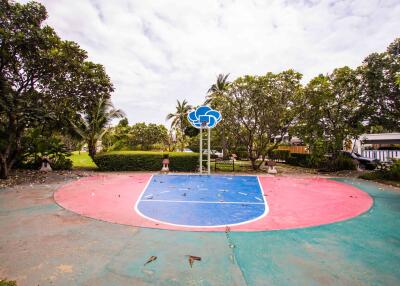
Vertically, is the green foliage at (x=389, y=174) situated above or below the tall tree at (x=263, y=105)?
below

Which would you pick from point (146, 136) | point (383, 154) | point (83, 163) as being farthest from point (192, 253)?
point (146, 136)

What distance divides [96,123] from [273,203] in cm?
1595

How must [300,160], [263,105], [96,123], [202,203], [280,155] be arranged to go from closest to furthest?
[202,203] < [263,105] < [96,123] < [300,160] < [280,155]

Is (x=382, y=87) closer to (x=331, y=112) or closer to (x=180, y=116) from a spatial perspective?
(x=331, y=112)

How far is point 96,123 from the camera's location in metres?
20.0

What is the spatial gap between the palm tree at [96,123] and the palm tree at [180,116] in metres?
17.2

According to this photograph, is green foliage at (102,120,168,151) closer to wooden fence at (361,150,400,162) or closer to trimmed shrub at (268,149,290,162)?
trimmed shrub at (268,149,290,162)

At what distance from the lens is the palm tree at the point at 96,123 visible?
19.5 m

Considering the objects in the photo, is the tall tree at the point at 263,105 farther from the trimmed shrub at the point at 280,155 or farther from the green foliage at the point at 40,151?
the green foliage at the point at 40,151

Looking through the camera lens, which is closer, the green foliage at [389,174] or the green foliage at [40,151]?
the green foliage at [389,174]

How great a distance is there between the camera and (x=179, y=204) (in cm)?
857

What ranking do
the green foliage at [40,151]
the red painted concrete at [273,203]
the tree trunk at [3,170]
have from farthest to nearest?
1. the green foliage at [40,151]
2. the tree trunk at [3,170]
3. the red painted concrete at [273,203]

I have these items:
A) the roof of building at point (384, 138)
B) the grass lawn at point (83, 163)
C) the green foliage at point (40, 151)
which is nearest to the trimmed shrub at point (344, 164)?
the roof of building at point (384, 138)

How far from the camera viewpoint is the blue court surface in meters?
6.97
